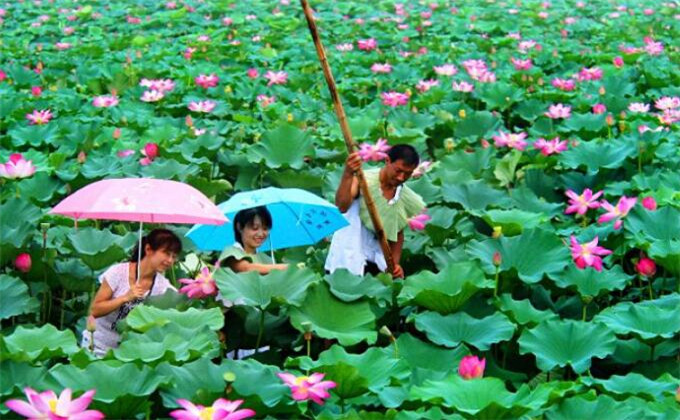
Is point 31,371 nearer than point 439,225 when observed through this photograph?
Yes

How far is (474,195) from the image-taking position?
4867 millimetres

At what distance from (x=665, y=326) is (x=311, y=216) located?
1344 mm

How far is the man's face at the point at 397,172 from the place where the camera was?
3.96 meters

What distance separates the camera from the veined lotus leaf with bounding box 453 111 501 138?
6320mm

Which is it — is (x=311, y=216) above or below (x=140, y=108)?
above

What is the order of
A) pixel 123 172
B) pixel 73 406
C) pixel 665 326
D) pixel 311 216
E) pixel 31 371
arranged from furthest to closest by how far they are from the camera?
pixel 123 172
pixel 311 216
pixel 665 326
pixel 31 371
pixel 73 406

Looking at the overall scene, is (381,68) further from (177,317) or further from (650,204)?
(177,317)

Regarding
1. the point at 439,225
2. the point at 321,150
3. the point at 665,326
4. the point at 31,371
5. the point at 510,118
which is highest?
the point at 31,371

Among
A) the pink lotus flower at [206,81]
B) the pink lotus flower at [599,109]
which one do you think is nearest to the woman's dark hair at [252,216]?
the pink lotus flower at [599,109]

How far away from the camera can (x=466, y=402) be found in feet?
9.07

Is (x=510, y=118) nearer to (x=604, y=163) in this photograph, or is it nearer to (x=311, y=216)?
(x=604, y=163)

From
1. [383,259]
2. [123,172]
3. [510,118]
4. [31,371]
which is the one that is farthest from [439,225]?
[510,118]

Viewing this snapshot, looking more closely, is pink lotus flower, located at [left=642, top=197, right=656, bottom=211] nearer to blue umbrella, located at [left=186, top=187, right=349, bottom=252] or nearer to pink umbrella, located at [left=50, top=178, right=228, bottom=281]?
blue umbrella, located at [left=186, top=187, right=349, bottom=252]

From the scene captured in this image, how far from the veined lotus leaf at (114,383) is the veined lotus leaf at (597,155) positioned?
9.64ft
